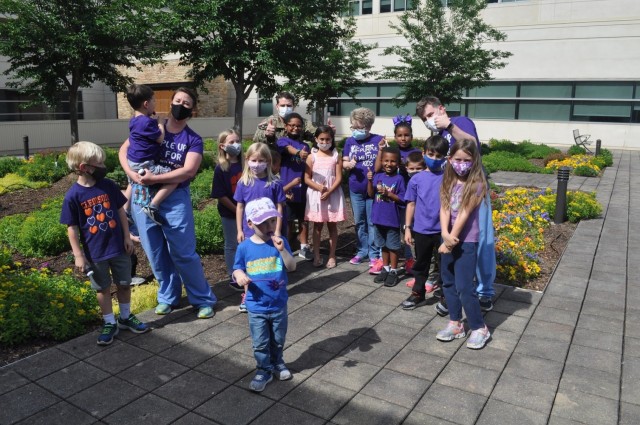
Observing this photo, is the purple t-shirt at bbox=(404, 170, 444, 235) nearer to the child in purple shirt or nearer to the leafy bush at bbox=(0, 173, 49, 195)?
the child in purple shirt

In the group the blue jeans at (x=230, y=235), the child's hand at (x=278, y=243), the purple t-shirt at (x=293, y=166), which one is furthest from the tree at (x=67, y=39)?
the child's hand at (x=278, y=243)

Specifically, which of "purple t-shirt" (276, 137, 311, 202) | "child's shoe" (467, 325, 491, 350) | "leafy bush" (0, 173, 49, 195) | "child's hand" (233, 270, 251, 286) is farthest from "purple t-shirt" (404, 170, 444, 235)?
"leafy bush" (0, 173, 49, 195)

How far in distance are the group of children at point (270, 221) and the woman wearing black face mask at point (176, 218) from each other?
0.40 ft

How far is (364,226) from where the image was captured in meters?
6.39

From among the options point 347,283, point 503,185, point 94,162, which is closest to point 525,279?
point 347,283

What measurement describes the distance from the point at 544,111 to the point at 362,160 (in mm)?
23020

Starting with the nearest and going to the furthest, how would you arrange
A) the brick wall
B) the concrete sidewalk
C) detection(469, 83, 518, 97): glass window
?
the concrete sidewalk, detection(469, 83, 518, 97): glass window, the brick wall

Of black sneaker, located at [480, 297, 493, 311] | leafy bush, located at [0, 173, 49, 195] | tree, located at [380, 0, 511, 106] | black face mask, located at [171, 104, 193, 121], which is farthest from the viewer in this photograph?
tree, located at [380, 0, 511, 106]

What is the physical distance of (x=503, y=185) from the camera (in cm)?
1271

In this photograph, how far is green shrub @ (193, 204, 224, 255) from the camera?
6844mm

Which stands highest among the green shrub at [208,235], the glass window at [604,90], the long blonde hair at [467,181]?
the glass window at [604,90]

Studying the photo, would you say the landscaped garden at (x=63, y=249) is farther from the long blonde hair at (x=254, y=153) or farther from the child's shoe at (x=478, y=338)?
the child's shoe at (x=478, y=338)

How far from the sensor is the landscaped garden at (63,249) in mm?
4453

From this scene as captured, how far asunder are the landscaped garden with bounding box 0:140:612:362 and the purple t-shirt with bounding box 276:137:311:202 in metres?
1.26
